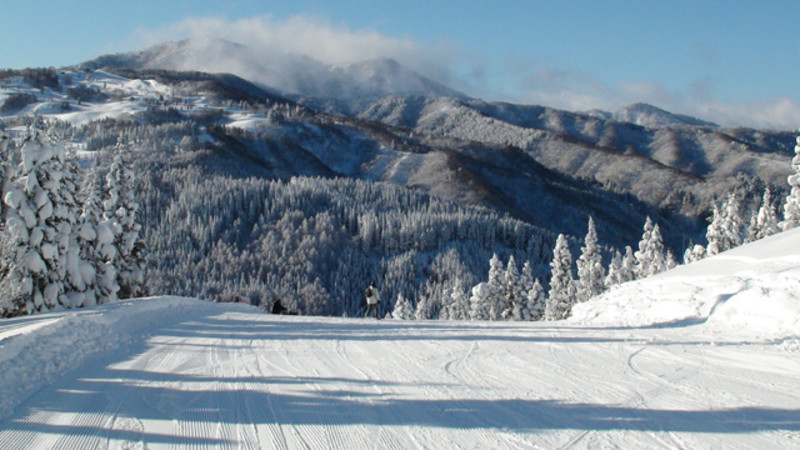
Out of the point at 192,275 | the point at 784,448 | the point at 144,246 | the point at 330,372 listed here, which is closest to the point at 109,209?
the point at 144,246

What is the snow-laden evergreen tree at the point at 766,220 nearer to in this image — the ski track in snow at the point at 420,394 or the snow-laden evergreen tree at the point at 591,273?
the snow-laden evergreen tree at the point at 591,273

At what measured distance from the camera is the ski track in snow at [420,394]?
5.84 metres

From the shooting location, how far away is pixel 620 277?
162 ft

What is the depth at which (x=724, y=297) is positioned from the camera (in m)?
12.9

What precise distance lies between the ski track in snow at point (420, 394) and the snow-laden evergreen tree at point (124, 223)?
2415 cm

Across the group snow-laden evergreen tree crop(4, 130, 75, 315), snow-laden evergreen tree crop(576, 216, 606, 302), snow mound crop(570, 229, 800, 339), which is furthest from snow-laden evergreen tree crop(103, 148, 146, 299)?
snow-laden evergreen tree crop(576, 216, 606, 302)

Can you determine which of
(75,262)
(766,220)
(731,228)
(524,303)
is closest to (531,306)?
(524,303)

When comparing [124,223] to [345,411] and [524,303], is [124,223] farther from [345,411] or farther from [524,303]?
[524,303]

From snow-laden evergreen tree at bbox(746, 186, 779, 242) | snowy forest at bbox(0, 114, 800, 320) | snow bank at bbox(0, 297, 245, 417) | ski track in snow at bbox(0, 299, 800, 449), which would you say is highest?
snow-laden evergreen tree at bbox(746, 186, 779, 242)

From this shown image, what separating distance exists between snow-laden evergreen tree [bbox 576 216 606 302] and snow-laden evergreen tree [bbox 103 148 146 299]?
34.8 m

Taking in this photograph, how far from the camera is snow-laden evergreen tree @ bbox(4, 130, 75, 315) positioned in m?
24.2

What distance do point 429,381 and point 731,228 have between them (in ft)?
146

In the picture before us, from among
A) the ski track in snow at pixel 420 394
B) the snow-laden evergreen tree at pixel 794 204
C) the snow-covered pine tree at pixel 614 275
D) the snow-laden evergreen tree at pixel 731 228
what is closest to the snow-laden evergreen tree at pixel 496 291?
the snow-covered pine tree at pixel 614 275

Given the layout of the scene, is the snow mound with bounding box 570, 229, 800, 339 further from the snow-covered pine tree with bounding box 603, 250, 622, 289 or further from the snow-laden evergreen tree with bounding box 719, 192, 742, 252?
the snow-covered pine tree with bounding box 603, 250, 622, 289
